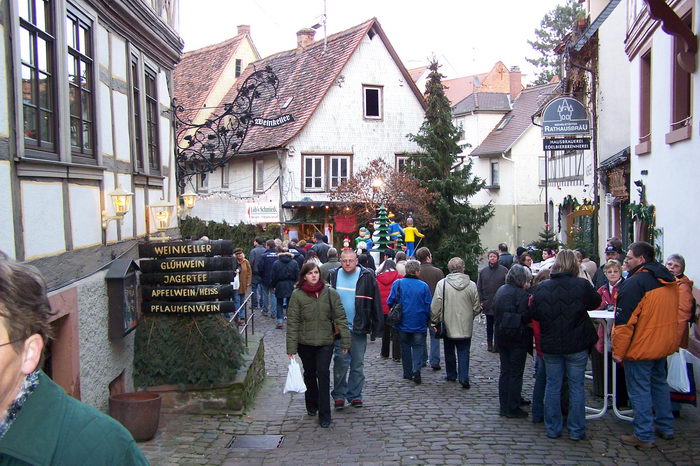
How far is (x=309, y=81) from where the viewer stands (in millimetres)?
30953

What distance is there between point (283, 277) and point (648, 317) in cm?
1001

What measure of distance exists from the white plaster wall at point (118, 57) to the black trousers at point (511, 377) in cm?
587

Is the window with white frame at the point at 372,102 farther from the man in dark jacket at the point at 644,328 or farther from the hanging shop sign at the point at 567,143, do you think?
the man in dark jacket at the point at 644,328

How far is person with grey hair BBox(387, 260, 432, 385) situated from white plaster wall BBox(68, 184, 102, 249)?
13.7 feet

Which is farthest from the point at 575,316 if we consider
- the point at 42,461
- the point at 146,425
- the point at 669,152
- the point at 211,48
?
the point at 211,48

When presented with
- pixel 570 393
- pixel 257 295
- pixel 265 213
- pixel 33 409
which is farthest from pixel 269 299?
pixel 33 409

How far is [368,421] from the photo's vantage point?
8.73 metres

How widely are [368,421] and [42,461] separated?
6.90 m

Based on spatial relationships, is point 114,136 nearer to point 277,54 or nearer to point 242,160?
point 242,160

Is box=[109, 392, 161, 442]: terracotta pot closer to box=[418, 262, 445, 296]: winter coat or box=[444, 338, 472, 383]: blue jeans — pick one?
box=[444, 338, 472, 383]: blue jeans

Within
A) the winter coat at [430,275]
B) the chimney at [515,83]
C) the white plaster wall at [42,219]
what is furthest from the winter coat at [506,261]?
the chimney at [515,83]

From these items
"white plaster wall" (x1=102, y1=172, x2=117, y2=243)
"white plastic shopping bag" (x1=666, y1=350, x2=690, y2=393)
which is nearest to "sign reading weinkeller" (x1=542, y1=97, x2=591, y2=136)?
"white plastic shopping bag" (x1=666, y1=350, x2=690, y2=393)

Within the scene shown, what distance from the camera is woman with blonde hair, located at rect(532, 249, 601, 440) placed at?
757 cm

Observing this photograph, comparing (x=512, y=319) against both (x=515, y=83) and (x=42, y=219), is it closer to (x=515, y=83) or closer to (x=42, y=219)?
(x=42, y=219)
